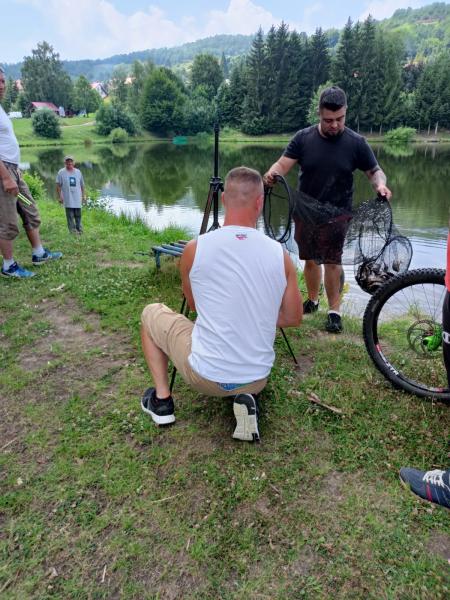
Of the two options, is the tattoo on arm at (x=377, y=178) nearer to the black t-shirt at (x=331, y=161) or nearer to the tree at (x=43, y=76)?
the black t-shirt at (x=331, y=161)

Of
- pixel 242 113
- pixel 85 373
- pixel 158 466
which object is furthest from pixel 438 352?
pixel 242 113

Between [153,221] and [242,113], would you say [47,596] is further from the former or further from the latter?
[242,113]

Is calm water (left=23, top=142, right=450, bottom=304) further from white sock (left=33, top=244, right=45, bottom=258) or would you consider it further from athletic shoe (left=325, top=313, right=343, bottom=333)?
white sock (left=33, top=244, right=45, bottom=258)

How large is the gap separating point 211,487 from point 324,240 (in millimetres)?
2634

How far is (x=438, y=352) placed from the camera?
3.21 meters

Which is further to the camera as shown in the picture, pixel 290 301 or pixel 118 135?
pixel 118 135

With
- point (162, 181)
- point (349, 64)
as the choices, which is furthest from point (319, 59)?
point (162, 181)

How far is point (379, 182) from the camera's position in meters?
3.95

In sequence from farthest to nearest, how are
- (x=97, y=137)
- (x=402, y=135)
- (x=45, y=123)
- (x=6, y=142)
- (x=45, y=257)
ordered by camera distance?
(x=97, y=137) → (x=45, y=123) → (x=402, y=135) → (x=45, y=257) → (x=6, y=142)

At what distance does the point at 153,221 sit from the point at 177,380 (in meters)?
11.6

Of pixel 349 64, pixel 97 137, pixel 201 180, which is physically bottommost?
pixel 201 180

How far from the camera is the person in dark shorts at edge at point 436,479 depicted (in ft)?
7.35

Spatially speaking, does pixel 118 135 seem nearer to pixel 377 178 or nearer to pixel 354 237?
pixel 377 178

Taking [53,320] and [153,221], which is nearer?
[53,320]
